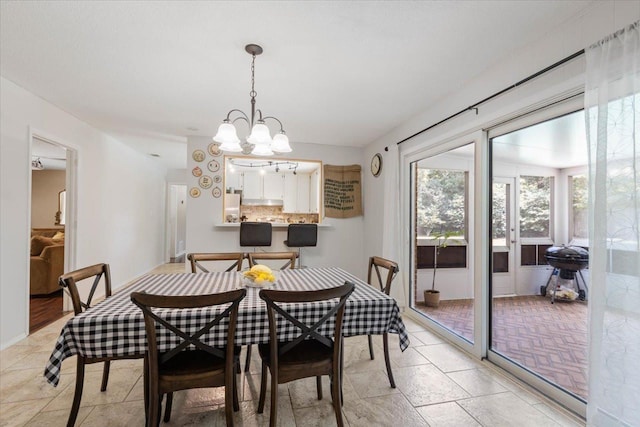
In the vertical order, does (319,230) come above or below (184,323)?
above

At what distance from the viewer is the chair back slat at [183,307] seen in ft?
4.36

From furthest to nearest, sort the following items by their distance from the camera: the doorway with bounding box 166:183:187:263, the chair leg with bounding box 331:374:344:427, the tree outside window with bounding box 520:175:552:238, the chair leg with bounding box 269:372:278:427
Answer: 1. the doorway with bounding box 166:183:187:263
2. the tree outside window with bounding box 520:175:552:238
3. the chair leg with bounding box 331:374:344:427
4. the chair leg with bounding box 269:372:278:427

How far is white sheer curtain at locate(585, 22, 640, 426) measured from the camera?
143cm

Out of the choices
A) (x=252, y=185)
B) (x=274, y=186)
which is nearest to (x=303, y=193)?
(x=274, y=186)

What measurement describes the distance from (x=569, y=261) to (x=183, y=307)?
3.94 meters

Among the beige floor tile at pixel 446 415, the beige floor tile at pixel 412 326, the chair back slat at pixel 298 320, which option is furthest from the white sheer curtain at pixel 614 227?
the beige floor tile at pixel 412 326

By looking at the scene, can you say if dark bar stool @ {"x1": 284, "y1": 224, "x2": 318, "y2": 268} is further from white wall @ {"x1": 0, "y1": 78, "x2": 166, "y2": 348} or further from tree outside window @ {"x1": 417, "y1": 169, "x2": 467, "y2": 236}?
white wall @ {"x1": 0, "y1": 78, "x2": 166, "y2": 348}

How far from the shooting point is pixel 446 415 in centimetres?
186

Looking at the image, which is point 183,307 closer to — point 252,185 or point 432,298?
point 432,298

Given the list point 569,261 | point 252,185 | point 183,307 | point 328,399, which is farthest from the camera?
point 252,185

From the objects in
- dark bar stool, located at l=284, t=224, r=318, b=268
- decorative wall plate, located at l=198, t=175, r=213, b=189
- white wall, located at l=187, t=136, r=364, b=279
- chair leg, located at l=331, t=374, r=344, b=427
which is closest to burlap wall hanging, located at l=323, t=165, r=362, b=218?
white wall, located at l=187, t=136, r=364, b=279

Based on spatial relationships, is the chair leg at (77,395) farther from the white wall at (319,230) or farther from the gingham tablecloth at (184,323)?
the white wall at (319,230)

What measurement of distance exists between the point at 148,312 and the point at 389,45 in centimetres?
217

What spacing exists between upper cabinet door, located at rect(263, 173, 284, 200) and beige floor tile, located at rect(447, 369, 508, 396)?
515 centimetres
